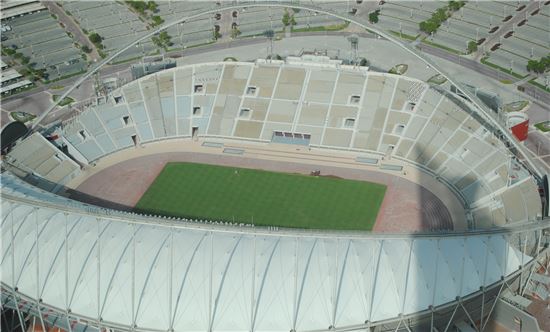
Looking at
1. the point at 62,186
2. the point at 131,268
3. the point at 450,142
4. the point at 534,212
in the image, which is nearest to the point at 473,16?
the point at 450,142

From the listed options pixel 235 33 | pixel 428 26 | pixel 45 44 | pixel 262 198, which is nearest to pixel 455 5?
pixel 428 26

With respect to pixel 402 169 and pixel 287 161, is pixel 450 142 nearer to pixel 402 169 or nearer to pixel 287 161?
pixel 402 169

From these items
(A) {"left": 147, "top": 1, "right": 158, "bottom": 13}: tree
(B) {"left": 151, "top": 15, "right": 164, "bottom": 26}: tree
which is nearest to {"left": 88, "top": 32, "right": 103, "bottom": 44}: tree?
(B) {"left": 151, "top": 15, "right": 164, "bottom": 26}: tree

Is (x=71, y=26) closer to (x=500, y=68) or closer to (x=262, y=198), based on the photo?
(x=262, y=198)

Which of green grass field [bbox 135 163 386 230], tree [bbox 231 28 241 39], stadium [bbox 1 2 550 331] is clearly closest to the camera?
stadium [bbox 1 2 550 331]

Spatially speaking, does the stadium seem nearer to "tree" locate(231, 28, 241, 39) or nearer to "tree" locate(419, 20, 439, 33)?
"tree" locate(231, 28, 241, 39)

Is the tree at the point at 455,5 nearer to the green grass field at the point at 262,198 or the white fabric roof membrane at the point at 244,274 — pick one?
the green grass field at the point at 262,198
